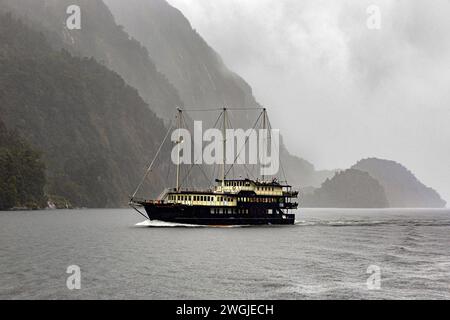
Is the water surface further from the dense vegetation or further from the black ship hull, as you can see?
the dense vegetation

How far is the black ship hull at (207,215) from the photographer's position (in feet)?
282

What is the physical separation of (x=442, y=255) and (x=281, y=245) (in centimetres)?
1997

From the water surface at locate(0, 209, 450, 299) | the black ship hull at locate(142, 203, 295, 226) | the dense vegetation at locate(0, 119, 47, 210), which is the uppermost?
the dense vegetation at locate(0, 119, 47, 210)

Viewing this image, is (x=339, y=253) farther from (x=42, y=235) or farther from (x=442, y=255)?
(x=42, y=235)

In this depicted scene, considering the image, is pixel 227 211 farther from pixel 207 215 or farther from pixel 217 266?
pixel 217 266

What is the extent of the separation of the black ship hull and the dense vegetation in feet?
293

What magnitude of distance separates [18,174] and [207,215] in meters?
100.0

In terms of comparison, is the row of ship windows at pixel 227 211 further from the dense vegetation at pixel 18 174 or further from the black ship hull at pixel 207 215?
the dense vegetation at pixel 18 174

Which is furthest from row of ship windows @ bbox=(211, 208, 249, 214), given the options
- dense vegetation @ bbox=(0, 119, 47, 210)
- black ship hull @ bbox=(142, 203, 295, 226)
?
dense vegetation @ bbox=(0, 119, 47, 210)

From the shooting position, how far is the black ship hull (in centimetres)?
8588

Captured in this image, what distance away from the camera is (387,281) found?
41.6 meters

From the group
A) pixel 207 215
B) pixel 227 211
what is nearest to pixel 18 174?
pixel 207 215
